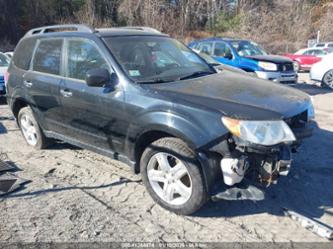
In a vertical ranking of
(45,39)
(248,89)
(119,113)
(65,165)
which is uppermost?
(45,39)

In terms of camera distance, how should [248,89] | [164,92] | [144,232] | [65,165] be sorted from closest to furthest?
[144,232], [164,92], [248,89], [65,165]

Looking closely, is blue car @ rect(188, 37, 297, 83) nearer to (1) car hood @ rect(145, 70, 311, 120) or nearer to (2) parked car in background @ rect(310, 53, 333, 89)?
(2) parked car in background @ rect(310, 53, 333, 89)

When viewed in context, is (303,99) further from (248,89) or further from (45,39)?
(45,39)

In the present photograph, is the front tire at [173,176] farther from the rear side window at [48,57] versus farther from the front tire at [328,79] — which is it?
the front tire at [328,79]

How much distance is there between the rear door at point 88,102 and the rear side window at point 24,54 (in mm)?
1099

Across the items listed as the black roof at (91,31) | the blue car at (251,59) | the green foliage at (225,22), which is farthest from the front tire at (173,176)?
the green foliage at (225,22)

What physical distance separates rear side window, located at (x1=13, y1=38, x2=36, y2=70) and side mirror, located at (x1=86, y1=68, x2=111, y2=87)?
204 centimetres

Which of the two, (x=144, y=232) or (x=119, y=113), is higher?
(x=119, y=113)

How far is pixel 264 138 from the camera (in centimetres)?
331

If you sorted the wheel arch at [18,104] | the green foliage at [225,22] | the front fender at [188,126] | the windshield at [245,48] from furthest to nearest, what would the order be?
the green foliage at [225,22], the windshield at [245,48], the wheel arch at [18,104], the front fender at [188,126]

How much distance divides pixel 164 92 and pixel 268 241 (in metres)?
1.71

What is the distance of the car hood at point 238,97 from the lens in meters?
3.46

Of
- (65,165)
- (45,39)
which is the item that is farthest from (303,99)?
(45,39)

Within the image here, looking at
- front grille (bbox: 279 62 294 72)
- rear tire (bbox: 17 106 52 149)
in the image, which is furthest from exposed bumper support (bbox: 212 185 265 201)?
front grille (bbox: 279 62 294 72)
